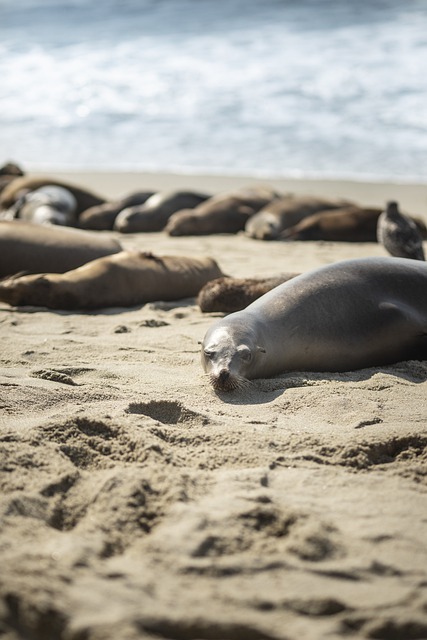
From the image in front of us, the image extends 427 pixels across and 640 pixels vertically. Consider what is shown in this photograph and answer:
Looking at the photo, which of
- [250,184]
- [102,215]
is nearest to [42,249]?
[102,215]

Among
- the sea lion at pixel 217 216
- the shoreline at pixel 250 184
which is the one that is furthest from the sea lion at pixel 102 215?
the shoreline at pixel 250 184

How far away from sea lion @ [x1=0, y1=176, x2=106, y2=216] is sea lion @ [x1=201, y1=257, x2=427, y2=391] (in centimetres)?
625

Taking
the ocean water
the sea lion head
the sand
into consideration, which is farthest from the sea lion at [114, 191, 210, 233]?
the sea lion head

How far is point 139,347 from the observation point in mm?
4617

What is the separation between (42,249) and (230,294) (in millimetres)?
1656

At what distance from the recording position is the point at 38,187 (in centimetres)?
1016

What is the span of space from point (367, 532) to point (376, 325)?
1947 mm

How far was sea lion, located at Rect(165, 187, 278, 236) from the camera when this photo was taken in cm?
942

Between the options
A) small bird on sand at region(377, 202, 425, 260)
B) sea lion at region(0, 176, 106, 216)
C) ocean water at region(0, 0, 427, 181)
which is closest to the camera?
small bird on sand at region(377, 202, 425, 260)

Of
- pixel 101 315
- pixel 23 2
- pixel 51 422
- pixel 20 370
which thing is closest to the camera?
pixel 51 422

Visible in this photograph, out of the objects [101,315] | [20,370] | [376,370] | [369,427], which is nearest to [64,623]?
[369,427]

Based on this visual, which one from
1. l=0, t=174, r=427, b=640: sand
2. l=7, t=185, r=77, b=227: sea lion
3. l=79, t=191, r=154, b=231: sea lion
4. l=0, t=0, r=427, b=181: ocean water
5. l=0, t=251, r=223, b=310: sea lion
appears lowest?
l=79, t=191, r=154, b=231: sea lion

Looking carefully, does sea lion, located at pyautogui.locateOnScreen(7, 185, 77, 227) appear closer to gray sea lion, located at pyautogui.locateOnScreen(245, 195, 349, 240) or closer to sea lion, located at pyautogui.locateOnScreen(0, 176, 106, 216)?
sea lion, located at pyautogui.locateOnScreen(0, 176, 106, 216)

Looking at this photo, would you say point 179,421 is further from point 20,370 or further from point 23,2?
point 23,2
